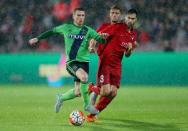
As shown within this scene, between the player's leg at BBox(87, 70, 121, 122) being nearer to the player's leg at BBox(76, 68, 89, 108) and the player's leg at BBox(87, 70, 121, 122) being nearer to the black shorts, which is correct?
the player's leg at BBox(76, 68, 89, 108)

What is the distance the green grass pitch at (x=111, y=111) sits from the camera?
10.4m

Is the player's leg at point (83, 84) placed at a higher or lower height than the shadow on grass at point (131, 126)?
higher

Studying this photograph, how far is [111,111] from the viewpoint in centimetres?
1332

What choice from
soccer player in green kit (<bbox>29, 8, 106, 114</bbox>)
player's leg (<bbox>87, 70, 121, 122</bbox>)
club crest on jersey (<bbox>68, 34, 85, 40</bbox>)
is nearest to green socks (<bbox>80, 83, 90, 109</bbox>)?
soccer player in green kit (<bbox>29, 8, 106, 114</bbox>)

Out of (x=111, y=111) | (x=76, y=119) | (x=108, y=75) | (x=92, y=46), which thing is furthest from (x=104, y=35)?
(x=111, y=111)

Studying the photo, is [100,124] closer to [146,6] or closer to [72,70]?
[72,70]

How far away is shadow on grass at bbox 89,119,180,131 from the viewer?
10.2 metres

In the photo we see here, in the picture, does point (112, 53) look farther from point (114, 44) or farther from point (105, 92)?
point (105, 92)

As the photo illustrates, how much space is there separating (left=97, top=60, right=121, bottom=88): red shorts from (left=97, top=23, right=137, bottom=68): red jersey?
81 millimetres

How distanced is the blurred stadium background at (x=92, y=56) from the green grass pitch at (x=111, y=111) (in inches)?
3.3

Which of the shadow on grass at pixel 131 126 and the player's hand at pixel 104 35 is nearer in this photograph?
the shadow on grass at pixel 131 126

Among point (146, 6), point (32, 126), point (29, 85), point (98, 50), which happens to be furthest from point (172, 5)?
point (32, 126)

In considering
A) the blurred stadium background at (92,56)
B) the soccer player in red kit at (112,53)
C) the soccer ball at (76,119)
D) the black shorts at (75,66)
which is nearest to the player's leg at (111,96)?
the soccer player in red kit at (112,53)

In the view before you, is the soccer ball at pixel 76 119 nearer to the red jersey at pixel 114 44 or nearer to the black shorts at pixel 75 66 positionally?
the black shorts at pixel 75 66
